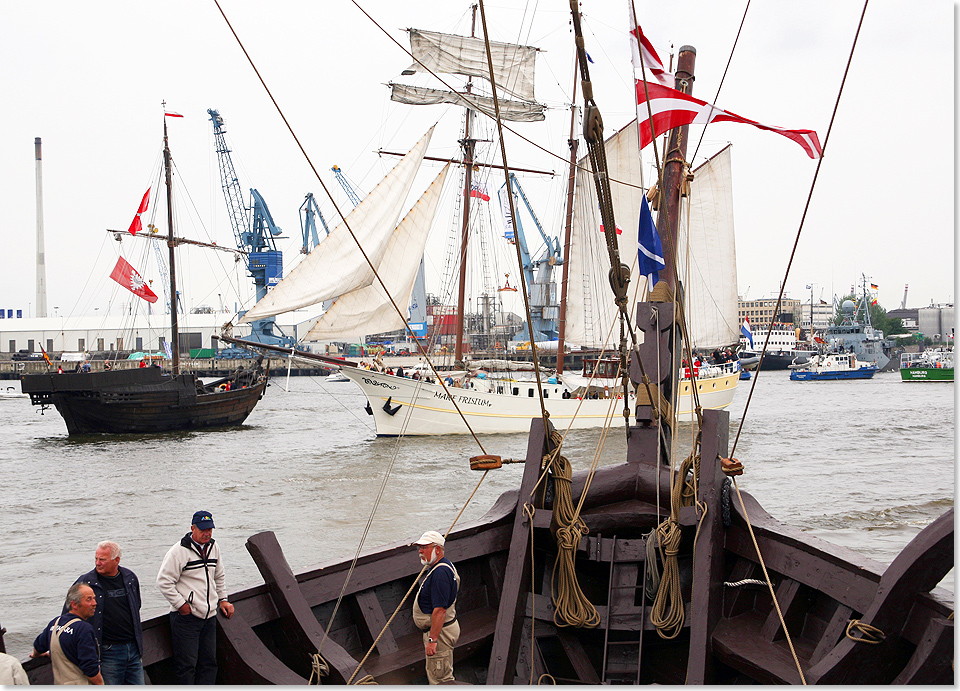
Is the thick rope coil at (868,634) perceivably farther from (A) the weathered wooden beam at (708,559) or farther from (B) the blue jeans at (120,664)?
(B) the blue jeans at (120,664)

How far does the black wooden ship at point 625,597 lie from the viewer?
13.2 feet

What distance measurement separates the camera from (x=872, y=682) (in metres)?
4.09

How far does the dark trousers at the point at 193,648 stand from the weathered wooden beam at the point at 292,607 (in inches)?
15.0

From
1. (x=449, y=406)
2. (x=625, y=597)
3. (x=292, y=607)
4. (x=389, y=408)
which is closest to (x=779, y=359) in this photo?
(x=449, y=406)

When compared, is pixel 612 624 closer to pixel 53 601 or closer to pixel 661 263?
pixel 661 263

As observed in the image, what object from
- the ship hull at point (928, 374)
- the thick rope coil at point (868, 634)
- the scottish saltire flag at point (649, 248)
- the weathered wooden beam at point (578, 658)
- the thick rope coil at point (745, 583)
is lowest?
the ship hull at point (928, 374)

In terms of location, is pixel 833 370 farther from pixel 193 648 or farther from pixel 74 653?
pixel 74 653

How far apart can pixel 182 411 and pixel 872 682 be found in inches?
1248

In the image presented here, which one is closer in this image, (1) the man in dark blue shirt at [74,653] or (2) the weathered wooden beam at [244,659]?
(1) the man in dark blue shirt at [74,653]

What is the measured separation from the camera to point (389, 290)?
89.0ft

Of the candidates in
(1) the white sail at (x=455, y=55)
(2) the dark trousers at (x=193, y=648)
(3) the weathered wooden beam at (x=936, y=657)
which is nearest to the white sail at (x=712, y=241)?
(1) the white sail at (x=455, y=55)

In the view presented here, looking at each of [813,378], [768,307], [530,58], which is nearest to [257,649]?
[530,58]

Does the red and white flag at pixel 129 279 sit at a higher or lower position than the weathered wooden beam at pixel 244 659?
higher

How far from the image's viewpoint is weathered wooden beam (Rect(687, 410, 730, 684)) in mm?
4457
